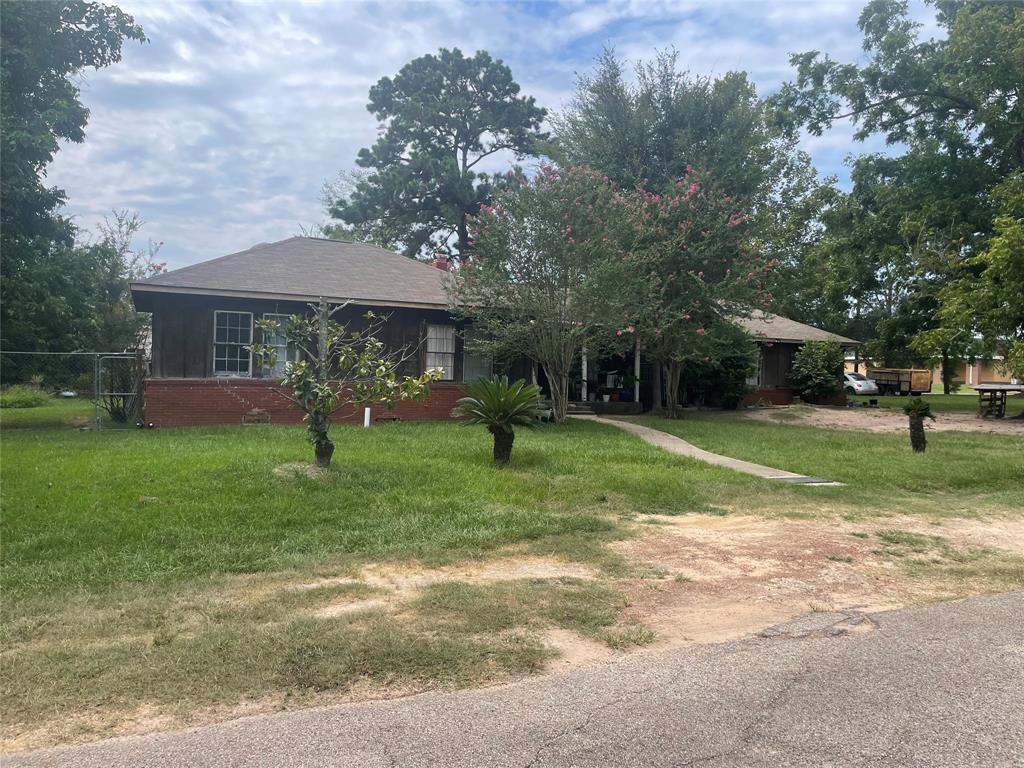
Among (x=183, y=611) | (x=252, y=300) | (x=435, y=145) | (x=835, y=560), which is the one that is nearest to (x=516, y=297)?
(x=252, y=300)

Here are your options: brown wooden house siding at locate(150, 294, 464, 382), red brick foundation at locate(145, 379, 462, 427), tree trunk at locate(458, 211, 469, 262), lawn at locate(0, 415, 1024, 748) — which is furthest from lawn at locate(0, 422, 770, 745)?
tree trunk at locate(458, 211, 469, 262)

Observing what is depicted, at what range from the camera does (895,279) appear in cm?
2723

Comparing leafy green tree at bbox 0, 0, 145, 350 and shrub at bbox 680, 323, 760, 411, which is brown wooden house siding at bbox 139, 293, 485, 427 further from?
shrub at bbox 680, 323, 760, 411

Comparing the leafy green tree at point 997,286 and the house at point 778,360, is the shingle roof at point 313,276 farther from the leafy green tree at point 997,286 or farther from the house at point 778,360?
the leafy green tree at point 997,286

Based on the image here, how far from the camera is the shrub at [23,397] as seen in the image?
22.5 meters

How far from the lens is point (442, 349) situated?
1786 cm

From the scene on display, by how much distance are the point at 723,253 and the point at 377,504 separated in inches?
540

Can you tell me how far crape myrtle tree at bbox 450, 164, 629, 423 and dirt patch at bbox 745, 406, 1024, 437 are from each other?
7.69 m

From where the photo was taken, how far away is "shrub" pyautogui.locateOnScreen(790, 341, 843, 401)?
2567cm

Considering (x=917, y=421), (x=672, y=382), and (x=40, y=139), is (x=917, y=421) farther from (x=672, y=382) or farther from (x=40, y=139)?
(x=40, y=139)

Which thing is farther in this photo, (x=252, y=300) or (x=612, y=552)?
(x=252, y=300)

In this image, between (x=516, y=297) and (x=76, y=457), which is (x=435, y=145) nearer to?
(x=516, y=297)

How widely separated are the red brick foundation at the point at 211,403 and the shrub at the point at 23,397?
10.8 meters

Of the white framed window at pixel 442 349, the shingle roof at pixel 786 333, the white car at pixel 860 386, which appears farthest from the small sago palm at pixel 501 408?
the white car at pixel 860 386
